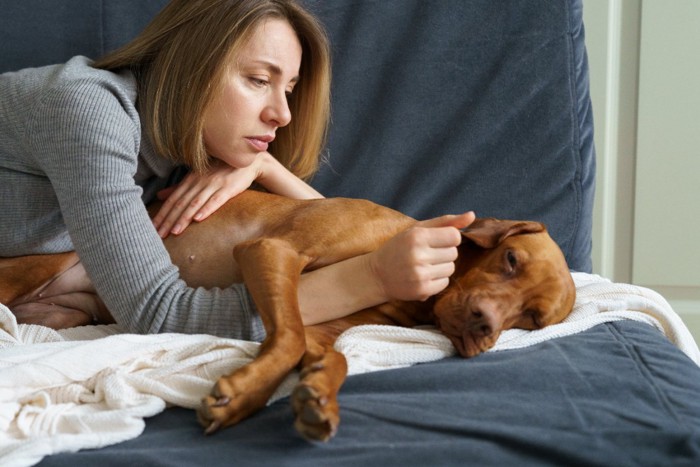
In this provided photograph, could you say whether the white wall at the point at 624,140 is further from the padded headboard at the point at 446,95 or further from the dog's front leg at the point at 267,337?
the dog's front leg at the point at 267,337

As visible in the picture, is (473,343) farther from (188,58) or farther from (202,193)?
(188,58)

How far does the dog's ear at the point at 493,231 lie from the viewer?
189 centimetres

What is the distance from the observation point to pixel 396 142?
2.50 m

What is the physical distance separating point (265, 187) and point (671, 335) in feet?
4.05

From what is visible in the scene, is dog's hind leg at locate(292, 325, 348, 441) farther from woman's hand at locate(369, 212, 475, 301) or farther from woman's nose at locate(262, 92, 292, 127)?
woman's nose at locate(262, 92, 292, 127)

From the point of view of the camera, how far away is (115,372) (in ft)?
4.79

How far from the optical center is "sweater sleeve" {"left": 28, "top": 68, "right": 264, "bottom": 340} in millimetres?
1704

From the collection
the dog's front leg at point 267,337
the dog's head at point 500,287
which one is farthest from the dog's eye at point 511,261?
the dog's front leg at point 267,337

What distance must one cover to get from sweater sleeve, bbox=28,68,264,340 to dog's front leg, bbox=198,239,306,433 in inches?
3.8

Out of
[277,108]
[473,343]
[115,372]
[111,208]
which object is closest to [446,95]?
[277,108]

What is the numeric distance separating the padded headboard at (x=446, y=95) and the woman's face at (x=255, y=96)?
506 millimetres

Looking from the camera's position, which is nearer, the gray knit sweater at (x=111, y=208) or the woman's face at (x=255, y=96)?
the gray knit sweater at (x=111, y=208)

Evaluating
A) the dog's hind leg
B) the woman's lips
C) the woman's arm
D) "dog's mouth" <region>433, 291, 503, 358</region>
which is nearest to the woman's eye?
the woman's lips

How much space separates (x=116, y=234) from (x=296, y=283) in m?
0.41
